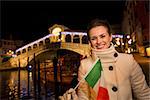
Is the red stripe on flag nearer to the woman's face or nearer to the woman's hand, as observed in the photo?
the woman's hand

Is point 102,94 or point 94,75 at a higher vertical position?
point 94,75

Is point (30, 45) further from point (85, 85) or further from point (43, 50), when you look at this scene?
point (85, 85)

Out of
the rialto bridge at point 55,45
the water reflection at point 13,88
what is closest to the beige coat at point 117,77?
the water reflection at point 13,88

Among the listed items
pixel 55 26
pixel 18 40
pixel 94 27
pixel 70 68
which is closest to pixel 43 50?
pixel 55 26

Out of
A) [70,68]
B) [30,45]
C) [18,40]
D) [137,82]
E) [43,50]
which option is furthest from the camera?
→ [18,40]

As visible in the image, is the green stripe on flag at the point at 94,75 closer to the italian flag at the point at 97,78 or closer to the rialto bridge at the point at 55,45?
the italian flag at the point at 97,78

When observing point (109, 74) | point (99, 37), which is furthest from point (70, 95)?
point (99, 37)

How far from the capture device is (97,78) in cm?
235

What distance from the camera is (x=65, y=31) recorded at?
42.0 meters

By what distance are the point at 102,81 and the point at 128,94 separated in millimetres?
304

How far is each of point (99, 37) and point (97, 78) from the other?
0.45 metres

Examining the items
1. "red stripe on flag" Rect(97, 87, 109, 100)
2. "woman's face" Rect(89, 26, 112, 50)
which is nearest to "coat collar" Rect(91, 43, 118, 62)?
"woman's face" Rect(89, 26, 112, 50)

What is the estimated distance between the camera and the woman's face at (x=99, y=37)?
250cm

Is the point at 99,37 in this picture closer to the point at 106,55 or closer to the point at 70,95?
the point at 106,55
